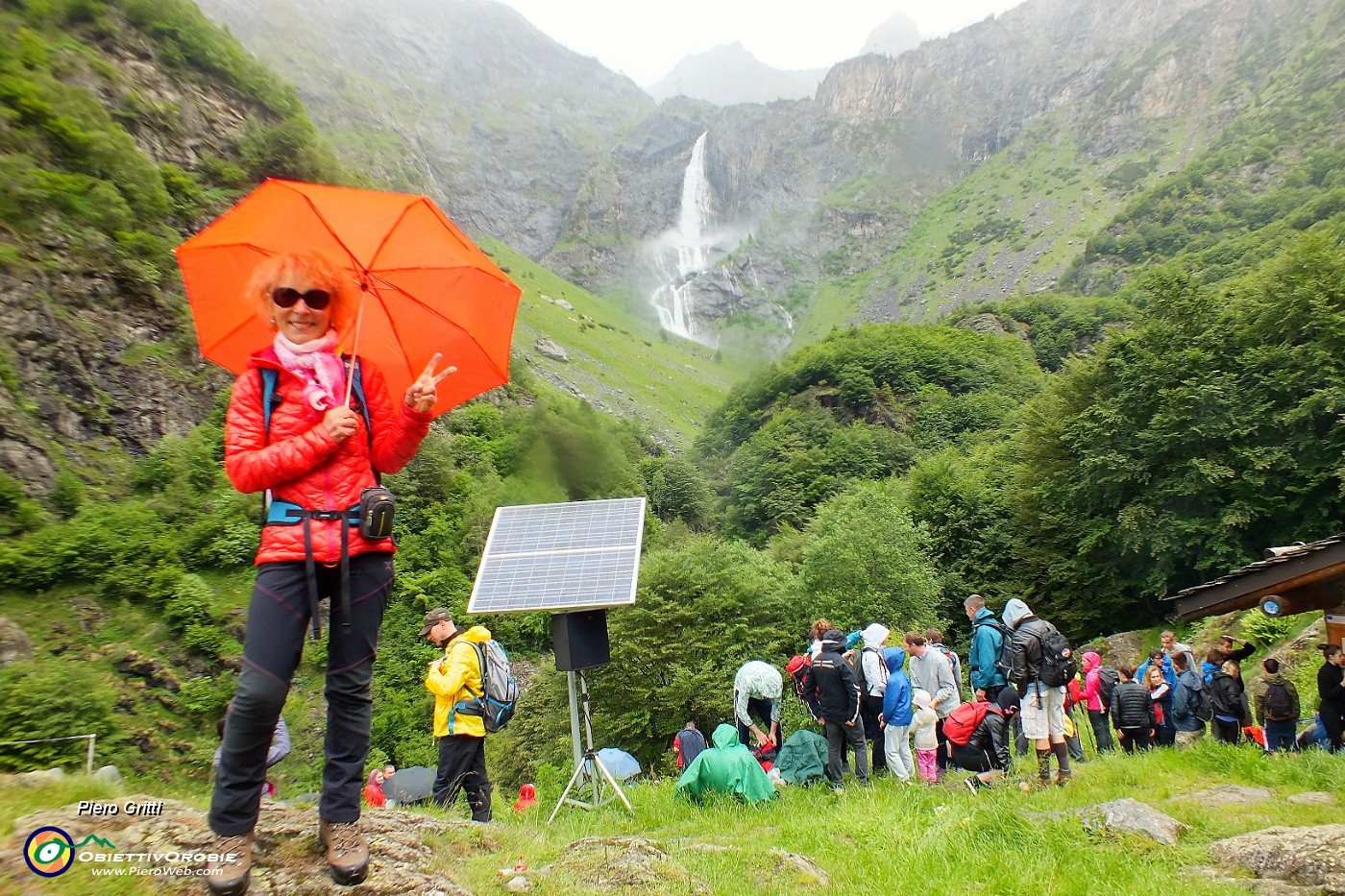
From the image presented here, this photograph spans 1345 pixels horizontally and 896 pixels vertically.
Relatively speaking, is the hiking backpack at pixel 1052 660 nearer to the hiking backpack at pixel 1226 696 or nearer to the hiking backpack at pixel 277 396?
the hiking backpack at pixel 1226 696

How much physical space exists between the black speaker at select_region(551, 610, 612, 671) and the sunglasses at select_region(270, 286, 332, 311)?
5464 mm

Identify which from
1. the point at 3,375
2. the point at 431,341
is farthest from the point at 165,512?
the point at 431,341

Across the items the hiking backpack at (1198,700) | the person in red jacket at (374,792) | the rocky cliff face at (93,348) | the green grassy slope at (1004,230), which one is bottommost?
the person in red jacket at (374,792)

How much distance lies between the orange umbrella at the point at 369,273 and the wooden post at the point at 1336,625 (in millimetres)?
11674

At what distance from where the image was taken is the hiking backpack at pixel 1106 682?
1284 centimetres

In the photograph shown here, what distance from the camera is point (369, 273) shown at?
4012 mm

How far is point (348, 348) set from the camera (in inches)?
153

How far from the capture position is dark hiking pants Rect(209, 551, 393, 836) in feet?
10.5

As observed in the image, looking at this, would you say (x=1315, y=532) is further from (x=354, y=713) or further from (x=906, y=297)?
(x=906, y=297)

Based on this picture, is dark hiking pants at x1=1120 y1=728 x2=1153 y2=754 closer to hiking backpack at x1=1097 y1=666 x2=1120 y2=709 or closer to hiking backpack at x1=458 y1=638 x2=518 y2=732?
hiking backpack at x1=1097 y1=666 x2=1120 y2=709

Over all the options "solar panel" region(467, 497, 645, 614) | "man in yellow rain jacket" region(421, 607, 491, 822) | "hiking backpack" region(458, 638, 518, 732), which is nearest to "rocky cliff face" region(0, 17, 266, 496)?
"solar panel" region(467, 497, 645, 614)

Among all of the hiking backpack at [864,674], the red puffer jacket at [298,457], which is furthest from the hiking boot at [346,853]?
the hiking backpack at [864,674]

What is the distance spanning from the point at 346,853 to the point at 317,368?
2423mm

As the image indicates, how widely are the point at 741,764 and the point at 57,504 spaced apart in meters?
17.1
